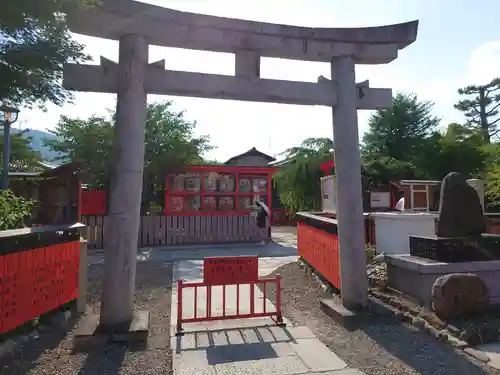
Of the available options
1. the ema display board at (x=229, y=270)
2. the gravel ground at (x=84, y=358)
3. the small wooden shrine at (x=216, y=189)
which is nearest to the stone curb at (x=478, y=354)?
the ema display board at (x=229, y=270)

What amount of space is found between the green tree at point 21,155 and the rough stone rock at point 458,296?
67.1 ft

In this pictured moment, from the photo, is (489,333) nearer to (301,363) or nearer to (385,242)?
(301,363)

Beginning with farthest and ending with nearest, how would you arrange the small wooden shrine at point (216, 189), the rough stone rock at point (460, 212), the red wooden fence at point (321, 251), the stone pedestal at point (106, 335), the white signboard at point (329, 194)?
the small wooden shrine at point (216, 189) < the white signboard at point (329, 194) < the red wooden fence at point (321, 251) < the rough stone rock at point (460, 212) < the stone pedestal at point (106, 335)

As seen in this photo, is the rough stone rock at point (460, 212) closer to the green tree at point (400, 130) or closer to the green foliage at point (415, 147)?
the green foliage at point (415, 147)

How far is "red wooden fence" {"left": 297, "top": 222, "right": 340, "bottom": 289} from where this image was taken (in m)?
6.89

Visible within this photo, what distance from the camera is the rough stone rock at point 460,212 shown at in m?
6.16

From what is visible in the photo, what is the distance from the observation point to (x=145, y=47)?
17.0 ft

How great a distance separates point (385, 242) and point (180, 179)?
9193 mm

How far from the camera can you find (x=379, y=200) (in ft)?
52.7

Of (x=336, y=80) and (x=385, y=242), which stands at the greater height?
(x=336, y=80)

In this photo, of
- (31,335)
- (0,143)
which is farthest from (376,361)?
(0,143)

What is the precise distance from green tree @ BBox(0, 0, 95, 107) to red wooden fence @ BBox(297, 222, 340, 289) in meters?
5.05

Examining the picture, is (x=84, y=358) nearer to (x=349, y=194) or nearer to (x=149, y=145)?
(x=349, y=194)

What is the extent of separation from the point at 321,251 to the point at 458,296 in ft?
10.6
